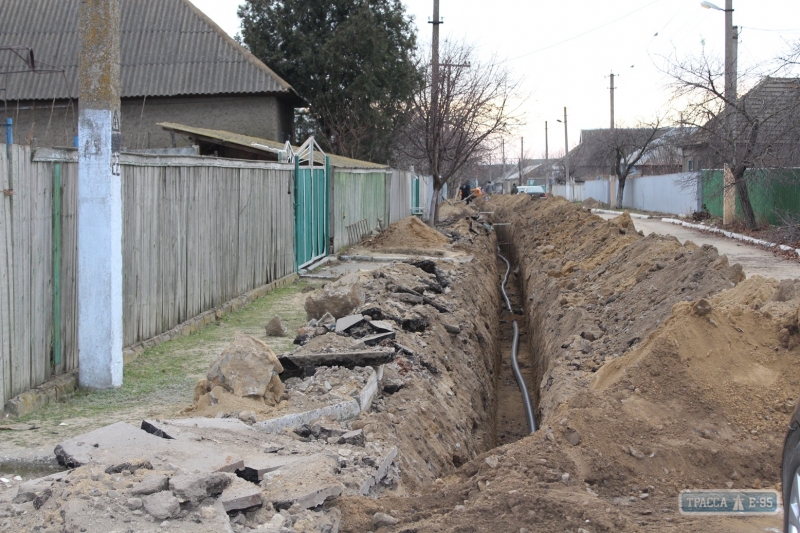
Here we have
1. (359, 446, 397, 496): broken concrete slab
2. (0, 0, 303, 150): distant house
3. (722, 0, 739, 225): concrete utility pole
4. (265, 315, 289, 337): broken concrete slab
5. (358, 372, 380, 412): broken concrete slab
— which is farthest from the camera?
(0, 0, 303, 150): distant house

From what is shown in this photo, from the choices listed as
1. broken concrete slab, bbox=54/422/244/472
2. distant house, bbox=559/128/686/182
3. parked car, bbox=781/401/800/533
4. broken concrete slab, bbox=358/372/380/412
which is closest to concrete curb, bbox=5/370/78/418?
broken concrete slab, bbox=54/422/244/472

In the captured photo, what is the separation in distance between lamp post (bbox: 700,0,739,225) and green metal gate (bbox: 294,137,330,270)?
10807 mm

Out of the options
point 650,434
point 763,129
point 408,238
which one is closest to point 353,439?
point 650,434

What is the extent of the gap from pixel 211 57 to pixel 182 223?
693 inches

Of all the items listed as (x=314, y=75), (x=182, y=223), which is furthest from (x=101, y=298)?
(x=314, y=75)

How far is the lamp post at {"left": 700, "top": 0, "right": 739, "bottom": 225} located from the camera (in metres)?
21.8

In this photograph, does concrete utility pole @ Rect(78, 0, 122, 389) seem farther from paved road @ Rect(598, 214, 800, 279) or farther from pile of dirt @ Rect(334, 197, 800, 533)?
paved road @ Rect(598, 214, 800, 279)

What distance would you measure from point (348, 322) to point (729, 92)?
1727cm

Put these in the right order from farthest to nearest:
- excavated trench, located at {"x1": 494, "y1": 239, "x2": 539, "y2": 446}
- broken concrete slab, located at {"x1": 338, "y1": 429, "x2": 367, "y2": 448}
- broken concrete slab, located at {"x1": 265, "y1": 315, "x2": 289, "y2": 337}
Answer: excavated trench, located at {"x1": 494, "y1": 239, "x2": 539, "y2": 446}, broken concrete slab, located at {"x1": 265, "y1": 315, "x2": 289, "y2": 337}, broken concrete slab, located at {"x1": 338, "y1": 429, "x2": 367, "y2": 448}

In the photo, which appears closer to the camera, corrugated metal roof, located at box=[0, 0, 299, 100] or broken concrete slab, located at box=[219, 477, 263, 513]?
broken concrete slab, located at box=[219, 477, 263, 513]

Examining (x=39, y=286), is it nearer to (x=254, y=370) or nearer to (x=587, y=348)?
(x=254, y=370)

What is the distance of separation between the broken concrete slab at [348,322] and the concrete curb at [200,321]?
6.17ft

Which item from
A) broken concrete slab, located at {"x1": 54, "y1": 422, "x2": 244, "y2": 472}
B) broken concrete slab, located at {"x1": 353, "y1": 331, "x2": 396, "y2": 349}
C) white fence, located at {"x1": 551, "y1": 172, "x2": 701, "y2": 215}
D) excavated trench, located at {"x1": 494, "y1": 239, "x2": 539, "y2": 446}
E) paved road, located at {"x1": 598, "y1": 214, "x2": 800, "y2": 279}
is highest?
white fence, located at {"x1": 551, "y1": 172, "x2": 701, "y2": 215}

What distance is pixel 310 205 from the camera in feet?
51.5
